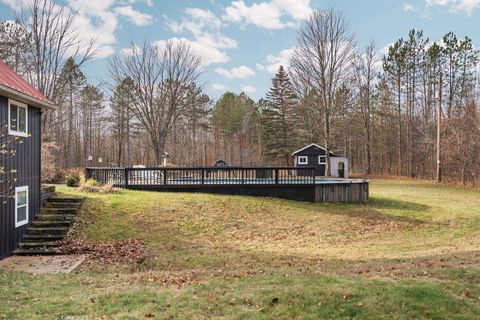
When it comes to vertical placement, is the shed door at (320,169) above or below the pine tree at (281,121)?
below

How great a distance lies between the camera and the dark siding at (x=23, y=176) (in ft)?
32.9

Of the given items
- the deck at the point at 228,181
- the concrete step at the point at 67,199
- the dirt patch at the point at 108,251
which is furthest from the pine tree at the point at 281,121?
the dirt patch at the point at 108,251

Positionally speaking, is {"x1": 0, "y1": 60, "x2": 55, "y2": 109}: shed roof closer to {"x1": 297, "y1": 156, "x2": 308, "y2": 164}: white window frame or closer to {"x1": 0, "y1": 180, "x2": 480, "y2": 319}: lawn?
{"x1": 0, "y1": 180, "x2": 480, "y2": 319}: lawn

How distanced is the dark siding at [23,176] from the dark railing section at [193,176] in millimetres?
4952

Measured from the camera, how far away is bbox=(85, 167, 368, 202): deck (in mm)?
16891

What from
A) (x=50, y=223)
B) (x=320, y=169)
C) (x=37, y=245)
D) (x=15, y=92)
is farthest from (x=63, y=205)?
(x=320, y=169)

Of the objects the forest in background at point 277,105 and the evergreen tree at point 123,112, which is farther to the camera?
the evergreen tree at point 123,112

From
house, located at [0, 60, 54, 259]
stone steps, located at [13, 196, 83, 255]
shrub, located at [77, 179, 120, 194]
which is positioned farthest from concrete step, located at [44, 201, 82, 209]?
shrub, located at [77, 179, 120, 194]

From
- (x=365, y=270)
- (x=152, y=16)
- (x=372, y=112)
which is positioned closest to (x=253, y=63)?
(x=152, y=16)

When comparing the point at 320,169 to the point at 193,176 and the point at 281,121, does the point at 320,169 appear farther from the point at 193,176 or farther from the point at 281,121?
the point at 193,176

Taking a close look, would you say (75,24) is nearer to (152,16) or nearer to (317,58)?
(152,16)

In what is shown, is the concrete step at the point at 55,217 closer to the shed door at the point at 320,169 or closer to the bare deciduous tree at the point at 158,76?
the bare deciduous tree at the point at 158,76

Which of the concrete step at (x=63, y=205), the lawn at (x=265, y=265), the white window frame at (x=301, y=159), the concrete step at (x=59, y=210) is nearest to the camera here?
the lawn at (x=265, y=265)

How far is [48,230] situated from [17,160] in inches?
86.4
